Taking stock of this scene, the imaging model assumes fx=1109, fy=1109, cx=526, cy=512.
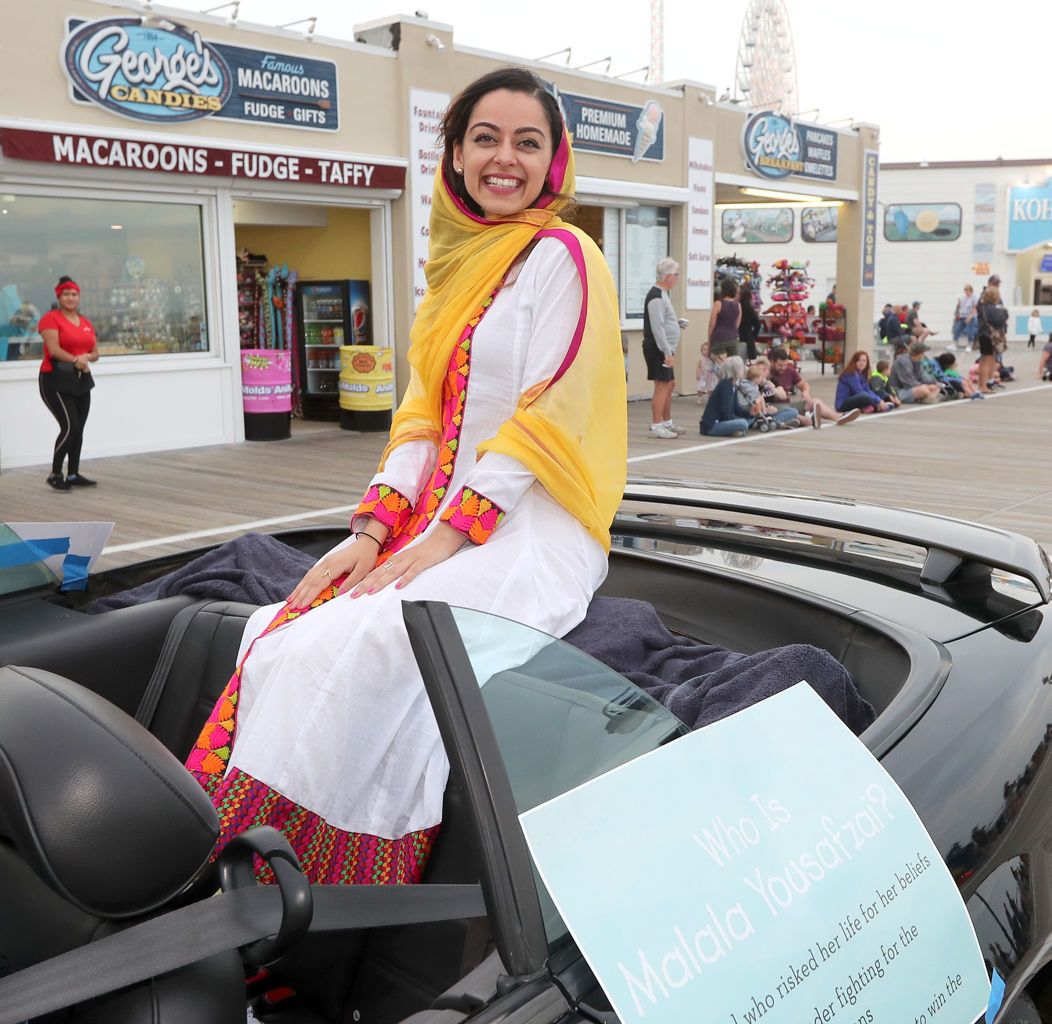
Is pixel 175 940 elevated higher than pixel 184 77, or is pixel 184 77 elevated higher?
pixel 184 77

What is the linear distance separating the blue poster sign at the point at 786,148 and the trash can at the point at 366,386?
24.3 ft

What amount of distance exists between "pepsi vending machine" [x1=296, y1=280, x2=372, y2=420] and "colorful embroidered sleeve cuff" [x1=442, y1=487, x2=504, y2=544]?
1056 centimetres

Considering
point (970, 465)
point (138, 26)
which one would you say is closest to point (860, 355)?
point (970, 465)

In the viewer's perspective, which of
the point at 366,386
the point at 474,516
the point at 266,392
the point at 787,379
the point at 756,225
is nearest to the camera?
the point at 474,516

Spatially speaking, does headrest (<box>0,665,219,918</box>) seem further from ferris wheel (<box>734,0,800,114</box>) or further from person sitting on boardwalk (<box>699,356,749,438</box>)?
ferris wheel (<box>734,0,800,114</box>)

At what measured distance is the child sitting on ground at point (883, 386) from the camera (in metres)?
14.3

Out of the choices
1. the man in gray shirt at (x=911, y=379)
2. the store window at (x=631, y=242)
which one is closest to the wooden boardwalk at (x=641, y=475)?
the man in gray shirt at (x=911, y=379)

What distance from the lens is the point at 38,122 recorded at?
8.69m

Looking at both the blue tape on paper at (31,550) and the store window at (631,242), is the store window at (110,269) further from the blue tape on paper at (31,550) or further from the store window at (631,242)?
the blue tape on paper at (31,550)

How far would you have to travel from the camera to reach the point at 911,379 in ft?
49.7

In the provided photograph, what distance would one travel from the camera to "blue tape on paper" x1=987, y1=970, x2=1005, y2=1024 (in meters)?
1.29

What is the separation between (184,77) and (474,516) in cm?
898

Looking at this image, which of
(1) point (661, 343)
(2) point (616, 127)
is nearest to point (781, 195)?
(2) point (616, 127)

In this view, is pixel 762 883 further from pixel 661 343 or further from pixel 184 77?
pixel 661 343
